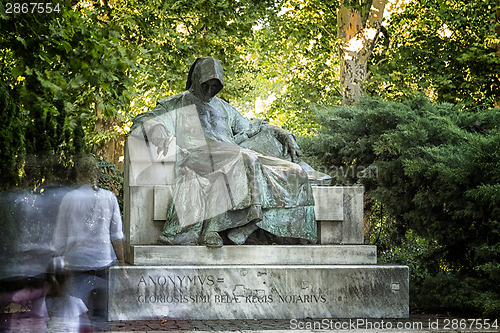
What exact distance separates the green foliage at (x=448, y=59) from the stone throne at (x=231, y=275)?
8758 mm

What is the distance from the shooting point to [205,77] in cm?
713

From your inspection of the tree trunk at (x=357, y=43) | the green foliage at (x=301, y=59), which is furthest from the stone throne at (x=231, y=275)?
the green foliage at (x=301, y=59)

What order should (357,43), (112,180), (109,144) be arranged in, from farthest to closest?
(109,144) < (357,43) < (112,180)

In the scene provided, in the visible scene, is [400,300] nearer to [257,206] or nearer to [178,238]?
Answer: [257,206]

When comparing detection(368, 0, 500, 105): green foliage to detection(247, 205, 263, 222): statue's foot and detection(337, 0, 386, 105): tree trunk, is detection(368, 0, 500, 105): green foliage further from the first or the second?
detection(247, 205, 263, 222): statue's foot

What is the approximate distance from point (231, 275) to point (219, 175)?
3.37ft

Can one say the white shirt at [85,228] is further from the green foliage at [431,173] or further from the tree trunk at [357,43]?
the tree trunk at [357,43]

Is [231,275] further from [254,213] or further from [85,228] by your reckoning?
[85,228]

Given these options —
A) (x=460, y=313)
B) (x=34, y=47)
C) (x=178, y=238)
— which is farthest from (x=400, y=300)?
(x=34, y=47)

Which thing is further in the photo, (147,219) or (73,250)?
(147,219)

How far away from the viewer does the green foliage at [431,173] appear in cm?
704

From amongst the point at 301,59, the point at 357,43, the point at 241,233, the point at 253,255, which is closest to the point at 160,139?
the point at 241,233

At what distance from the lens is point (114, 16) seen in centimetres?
1280

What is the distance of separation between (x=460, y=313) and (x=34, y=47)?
550cm
